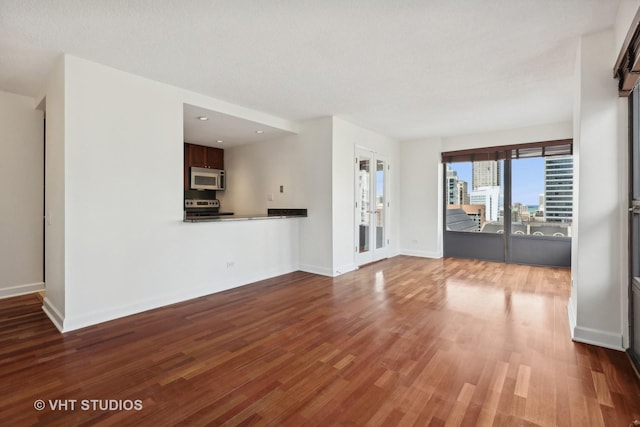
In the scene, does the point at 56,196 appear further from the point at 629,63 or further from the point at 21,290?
the point at 629,63

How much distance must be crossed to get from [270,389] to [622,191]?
2.88m

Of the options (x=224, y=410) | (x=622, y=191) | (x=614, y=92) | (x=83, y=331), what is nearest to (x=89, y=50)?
(x=83, y=331)

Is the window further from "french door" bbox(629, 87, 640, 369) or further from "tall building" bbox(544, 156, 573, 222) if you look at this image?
"french door" bbox(629, 87, 640, 369)

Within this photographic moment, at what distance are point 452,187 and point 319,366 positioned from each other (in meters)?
5.24

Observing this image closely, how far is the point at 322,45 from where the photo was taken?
2613 mm

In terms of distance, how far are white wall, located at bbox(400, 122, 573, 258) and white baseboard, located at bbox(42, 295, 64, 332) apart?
223 inches

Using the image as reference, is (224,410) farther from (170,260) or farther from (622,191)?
(622,191)

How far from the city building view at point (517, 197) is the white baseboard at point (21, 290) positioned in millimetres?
6765

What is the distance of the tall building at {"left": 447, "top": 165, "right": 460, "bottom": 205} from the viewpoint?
6.32m

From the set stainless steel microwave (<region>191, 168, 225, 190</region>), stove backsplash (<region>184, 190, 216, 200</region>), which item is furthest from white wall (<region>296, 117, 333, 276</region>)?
stove backsplash (<region>184, 190, 216, 200</region>)

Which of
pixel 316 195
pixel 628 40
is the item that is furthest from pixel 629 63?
pixel 316 195

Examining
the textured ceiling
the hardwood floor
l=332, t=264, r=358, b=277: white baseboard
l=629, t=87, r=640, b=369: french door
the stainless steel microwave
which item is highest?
the textured ceiling

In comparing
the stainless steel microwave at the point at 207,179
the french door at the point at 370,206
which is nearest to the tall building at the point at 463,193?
the french door at the point at 370,206

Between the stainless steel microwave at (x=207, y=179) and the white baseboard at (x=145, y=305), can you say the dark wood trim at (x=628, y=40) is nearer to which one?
the white baseboard at (x=145, y=305)
